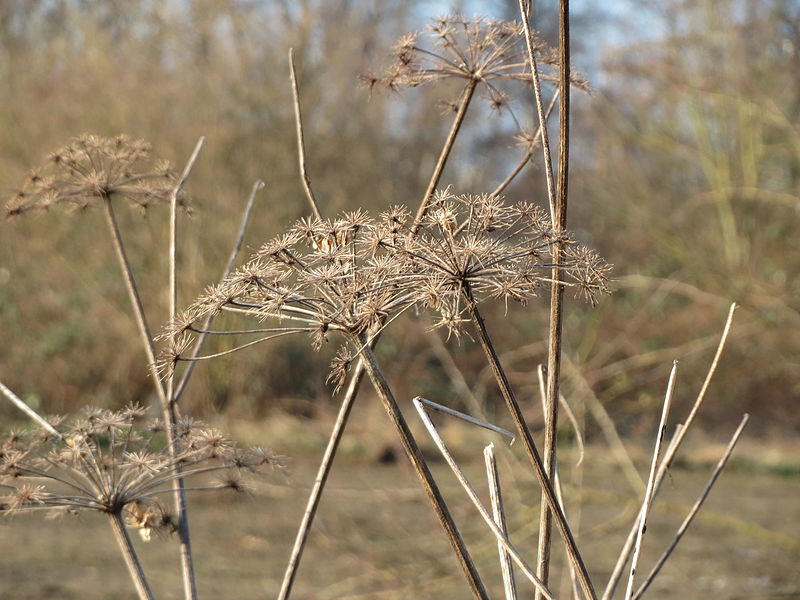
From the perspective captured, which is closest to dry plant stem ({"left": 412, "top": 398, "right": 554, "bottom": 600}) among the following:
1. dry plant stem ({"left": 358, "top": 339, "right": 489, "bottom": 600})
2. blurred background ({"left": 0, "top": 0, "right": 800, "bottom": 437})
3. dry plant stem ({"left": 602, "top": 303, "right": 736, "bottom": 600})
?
dry plant stem ({"left": 358, "top": 339, "right": 489, "bottom": 600})

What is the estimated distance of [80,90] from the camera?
11102 mm

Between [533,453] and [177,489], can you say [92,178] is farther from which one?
[533,453]

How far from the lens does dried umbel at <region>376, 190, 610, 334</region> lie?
115 centimetres

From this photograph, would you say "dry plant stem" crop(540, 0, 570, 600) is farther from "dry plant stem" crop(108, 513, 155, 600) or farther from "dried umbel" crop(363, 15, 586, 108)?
"dry plant stem" crop(108, 513, 155, 600)

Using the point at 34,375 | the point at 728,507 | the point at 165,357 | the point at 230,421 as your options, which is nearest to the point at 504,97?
the point at 165,357

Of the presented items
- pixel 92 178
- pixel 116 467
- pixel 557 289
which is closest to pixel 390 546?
pixel 92 178

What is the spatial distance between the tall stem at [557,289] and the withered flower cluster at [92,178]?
0.71 m

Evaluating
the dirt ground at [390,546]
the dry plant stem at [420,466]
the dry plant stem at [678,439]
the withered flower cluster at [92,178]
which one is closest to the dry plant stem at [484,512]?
the dry plant stem at [420,466]

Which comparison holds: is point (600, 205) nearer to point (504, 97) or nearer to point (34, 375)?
point (34, 375)

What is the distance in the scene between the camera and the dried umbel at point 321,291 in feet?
3.73

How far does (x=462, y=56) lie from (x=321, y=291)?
618mm

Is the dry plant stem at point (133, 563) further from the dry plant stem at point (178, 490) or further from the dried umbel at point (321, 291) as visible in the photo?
the dried umbel at point (321, 291)

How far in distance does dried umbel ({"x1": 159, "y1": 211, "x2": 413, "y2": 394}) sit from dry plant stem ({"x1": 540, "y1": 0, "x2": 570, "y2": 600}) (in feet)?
0.63

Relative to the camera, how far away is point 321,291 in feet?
3.81
